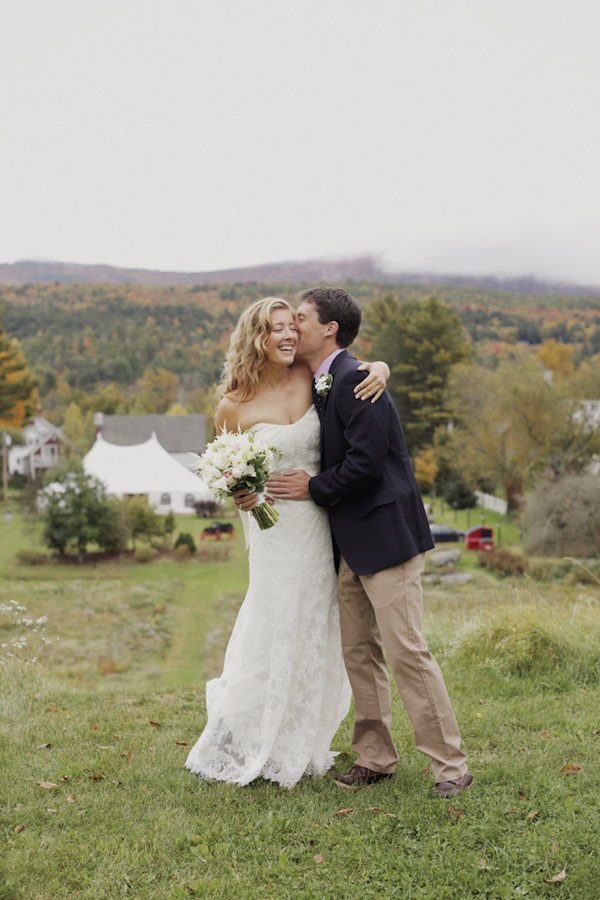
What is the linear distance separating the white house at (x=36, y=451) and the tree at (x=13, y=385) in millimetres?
2457

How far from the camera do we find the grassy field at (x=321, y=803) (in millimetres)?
2730

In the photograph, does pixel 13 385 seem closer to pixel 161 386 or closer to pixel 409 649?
pixel 161 386

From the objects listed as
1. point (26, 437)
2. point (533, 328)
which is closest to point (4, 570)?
point (26, 437)

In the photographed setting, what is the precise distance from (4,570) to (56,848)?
23687mm

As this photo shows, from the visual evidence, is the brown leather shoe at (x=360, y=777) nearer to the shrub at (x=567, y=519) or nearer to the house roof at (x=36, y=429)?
the shrub at (x=567, y=519)

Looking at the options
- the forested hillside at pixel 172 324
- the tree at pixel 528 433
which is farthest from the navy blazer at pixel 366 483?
the forested hillside at pixel 172 324

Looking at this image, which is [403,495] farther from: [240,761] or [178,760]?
[178,760]

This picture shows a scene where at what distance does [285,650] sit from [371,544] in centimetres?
74

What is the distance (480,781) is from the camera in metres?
3.45

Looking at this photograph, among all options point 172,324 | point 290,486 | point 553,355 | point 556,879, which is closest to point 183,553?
point 290,486

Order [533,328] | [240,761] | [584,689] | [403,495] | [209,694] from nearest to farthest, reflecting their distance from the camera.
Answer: [403,495] < [240,761] < [209,694] < [584,689] < [533,328]

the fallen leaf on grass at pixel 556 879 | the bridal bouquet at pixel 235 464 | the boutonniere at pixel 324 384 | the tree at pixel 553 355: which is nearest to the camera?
the fallen leaf on grass at pixel 556 879

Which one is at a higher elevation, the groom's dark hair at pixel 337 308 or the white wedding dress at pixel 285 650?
the groom's dark hair at pixel 337 308

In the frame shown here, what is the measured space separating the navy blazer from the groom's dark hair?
0.57ft
